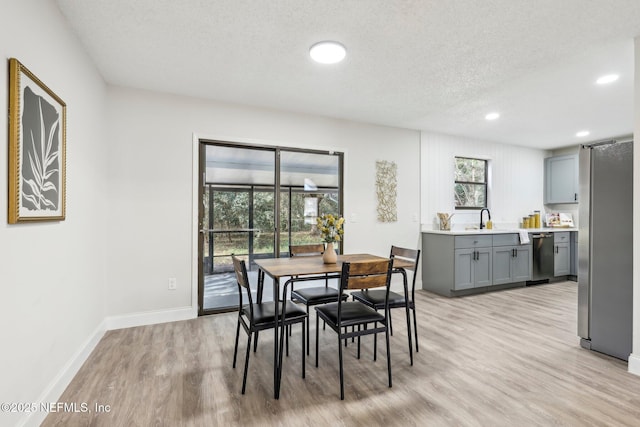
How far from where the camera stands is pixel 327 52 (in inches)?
97.1

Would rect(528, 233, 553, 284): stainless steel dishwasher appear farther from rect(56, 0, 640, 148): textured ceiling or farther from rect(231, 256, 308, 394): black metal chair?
rect(231, 256, 308, 394): black metal chair

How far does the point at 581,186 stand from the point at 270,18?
285 cm

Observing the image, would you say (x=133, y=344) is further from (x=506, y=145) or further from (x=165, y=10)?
(x=506, y=145)

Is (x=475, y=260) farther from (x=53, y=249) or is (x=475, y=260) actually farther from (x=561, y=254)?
(x=53, y=249)

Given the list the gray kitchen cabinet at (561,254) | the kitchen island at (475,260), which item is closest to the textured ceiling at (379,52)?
the kitchen island at (475,260)

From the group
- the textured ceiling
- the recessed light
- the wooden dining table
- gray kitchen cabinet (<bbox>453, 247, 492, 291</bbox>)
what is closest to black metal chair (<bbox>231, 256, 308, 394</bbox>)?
the wooden dining table

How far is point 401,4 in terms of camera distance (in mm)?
1933

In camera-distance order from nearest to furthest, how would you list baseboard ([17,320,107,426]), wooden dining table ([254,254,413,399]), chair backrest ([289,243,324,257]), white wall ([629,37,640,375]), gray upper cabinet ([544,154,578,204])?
baseboard ([17,320,107,426]) → wooden dining table ([254,254,413,399]) → white wall ([629,37,640,375]) → chair backrest ([289,243,324,257]) → gray upper cabinet ([544,154,578,204])

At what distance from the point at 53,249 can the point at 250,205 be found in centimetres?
204

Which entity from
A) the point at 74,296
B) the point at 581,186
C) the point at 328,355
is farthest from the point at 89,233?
the point at 581,186

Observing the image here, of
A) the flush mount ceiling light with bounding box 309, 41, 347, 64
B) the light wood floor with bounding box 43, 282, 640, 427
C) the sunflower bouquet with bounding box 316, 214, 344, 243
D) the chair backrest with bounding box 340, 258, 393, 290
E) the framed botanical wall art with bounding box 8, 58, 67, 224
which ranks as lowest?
the light wood floor with bounding box 43, 282, 640, 427

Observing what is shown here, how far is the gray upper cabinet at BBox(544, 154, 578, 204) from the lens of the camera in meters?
5.62

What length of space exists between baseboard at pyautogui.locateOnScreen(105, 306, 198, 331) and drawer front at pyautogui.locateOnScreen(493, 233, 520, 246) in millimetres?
4147

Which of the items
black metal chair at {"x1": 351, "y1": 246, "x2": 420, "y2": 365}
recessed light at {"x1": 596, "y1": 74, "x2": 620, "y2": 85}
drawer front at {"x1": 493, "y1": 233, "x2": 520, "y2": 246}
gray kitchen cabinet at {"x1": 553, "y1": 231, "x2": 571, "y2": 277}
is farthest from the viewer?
gray kitchen cabinet at {"x1": 553, "y1": 231, "x2": 571, "y2": 277}
